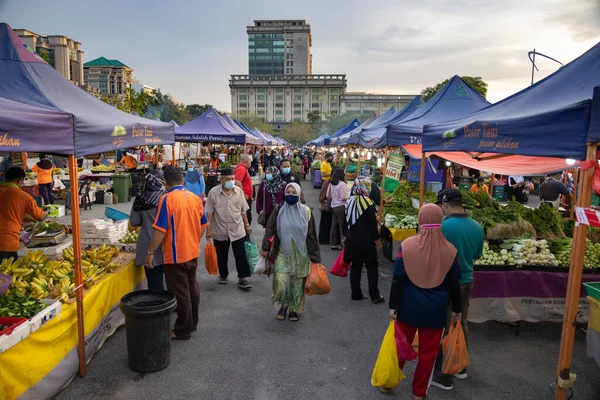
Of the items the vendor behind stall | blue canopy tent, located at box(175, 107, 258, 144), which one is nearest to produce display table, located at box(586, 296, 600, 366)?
the vendor behind stall

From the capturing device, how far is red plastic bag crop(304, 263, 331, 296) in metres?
5.35

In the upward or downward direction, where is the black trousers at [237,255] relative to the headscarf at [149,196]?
downward

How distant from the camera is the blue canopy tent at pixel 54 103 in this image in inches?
152

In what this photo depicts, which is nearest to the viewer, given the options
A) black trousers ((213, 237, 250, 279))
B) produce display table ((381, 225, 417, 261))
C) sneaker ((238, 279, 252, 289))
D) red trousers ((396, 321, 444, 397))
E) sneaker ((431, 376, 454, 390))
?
red trousers ((396, 321, 444, 397))

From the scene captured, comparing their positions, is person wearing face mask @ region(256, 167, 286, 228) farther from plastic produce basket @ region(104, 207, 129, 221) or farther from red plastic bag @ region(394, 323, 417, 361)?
red plastic bag @ region(394, 323, 417, 361)

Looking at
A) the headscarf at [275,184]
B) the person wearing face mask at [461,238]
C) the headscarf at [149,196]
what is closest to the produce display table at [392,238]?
the headscarf at [275,184]

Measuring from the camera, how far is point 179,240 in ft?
15.5

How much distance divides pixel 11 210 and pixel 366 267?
5046 millimetres

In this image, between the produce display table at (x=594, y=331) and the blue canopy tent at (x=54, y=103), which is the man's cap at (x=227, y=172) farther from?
the produce display table at (x=594, y=331)

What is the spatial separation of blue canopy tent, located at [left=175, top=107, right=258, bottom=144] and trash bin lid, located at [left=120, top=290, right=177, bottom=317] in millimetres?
10580

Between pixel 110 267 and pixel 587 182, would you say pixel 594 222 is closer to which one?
pixel 587 182

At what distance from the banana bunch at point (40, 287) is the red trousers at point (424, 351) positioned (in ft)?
12.2

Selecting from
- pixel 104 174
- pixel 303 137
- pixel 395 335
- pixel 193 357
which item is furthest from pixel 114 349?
pixel 303 137

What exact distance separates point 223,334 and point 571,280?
12.9ft
